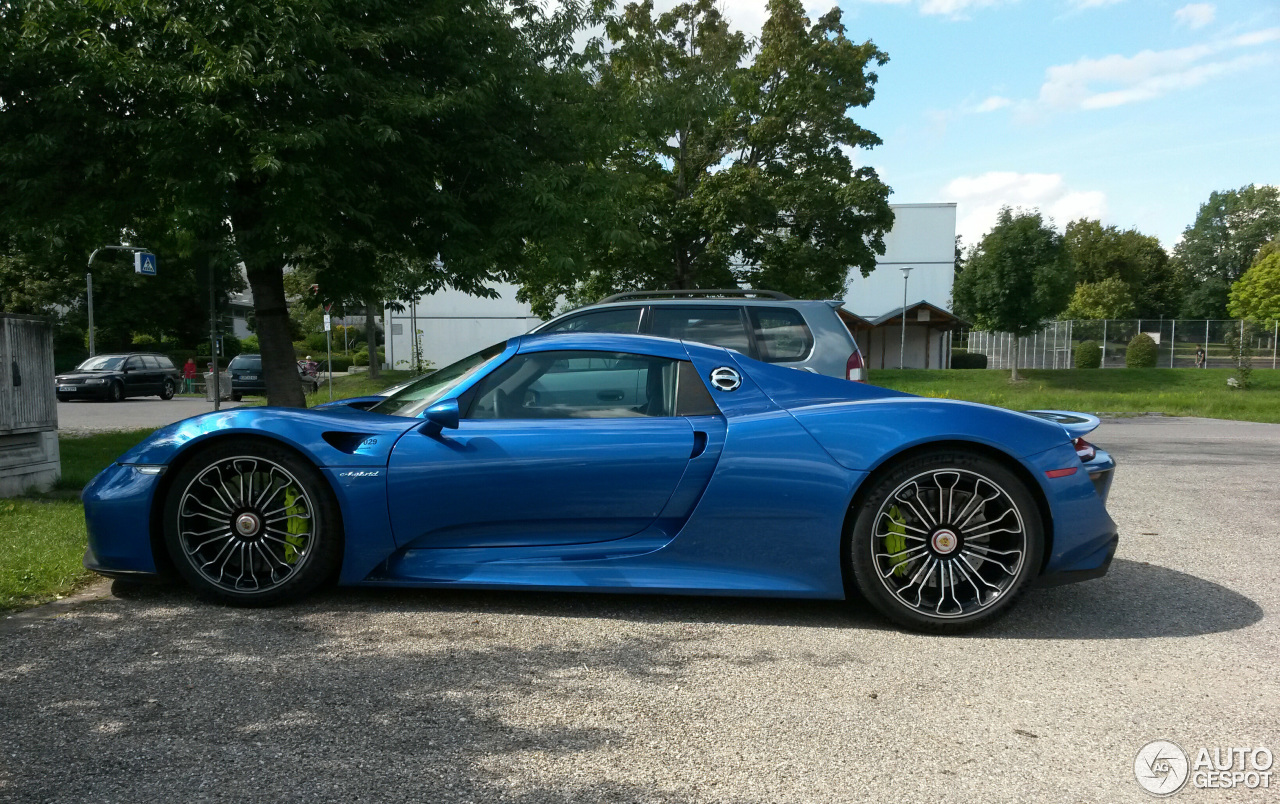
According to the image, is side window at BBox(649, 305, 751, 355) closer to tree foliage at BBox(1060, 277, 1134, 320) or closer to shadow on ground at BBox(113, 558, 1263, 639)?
shadow on ground at BBox(113, 558, 1263, 639)

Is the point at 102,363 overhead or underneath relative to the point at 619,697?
overhead

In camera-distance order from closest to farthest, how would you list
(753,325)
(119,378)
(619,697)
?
(619,697)
(753,325)
(119,378)

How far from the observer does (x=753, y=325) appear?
24.7 feet

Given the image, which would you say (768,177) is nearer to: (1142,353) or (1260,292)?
(1142,353)

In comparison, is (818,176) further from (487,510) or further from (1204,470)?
(487,510)

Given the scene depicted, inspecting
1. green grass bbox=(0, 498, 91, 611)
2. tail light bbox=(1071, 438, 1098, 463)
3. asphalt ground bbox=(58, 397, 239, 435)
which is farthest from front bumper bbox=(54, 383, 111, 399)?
tail light bbox=(1071, 438, 1098, 463)

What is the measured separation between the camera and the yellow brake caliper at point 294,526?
13.8 ft

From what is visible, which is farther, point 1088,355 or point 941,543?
point 1088,355

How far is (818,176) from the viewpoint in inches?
988

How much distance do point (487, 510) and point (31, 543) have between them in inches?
122

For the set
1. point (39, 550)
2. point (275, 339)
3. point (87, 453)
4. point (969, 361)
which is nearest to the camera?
point (39, 550)

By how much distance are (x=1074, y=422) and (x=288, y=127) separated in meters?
7.35

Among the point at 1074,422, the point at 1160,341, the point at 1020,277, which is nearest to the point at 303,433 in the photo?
the point at 1074,422

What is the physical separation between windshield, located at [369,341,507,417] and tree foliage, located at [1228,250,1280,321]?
71906mm
